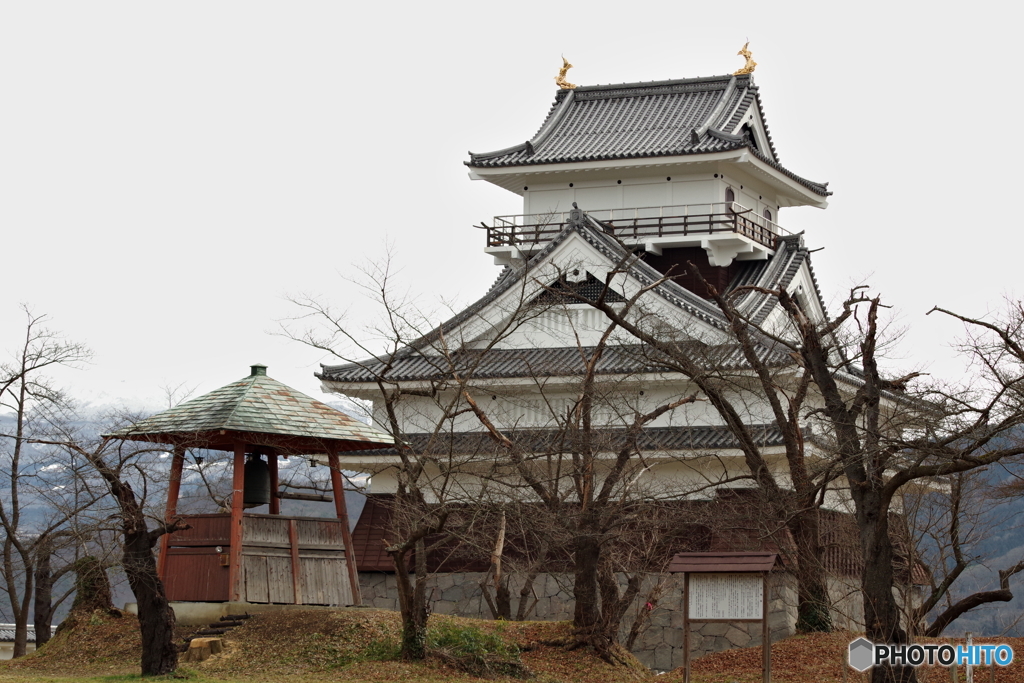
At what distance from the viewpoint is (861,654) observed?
47.7ft

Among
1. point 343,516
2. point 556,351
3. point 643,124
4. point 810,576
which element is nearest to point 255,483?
point 343,516

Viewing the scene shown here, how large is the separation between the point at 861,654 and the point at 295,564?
803 cm

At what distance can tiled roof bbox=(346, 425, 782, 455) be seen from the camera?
2142cm

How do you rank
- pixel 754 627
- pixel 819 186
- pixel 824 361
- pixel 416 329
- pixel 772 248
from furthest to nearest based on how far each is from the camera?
pixel 819 186 → pixel 772 248 → pixel 754 627 → pixel 416 329 → pixel 824 361

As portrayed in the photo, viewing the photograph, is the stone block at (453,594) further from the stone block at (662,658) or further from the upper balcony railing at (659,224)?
the upper balcony railing at (659,224)

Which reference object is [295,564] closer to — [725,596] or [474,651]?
[474,651]

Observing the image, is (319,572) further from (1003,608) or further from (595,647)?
(1003,608)

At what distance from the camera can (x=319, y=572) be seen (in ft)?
59.1

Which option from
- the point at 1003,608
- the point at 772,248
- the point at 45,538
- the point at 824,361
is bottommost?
the point at 1003,608

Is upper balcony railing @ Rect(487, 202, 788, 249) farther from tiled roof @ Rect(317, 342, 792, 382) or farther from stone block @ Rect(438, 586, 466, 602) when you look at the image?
stone block @ Rect(438, 586, 466, 602)

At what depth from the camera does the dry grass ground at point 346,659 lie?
15.0 metres

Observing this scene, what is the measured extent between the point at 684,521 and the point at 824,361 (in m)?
5.86

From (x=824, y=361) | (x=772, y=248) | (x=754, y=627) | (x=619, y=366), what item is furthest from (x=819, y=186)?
(x=824, y=361)

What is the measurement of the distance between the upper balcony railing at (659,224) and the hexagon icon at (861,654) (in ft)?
57.5
